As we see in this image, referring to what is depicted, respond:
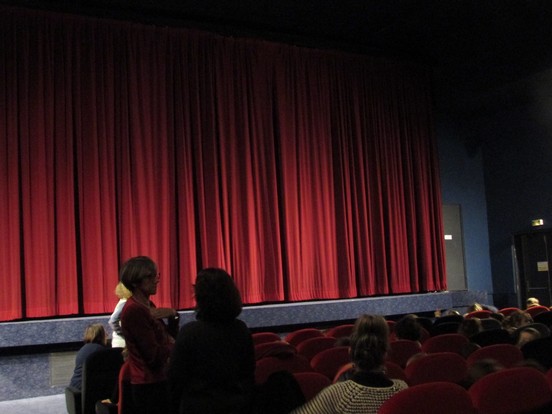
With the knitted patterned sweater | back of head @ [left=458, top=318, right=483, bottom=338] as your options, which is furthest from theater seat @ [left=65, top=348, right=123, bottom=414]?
back of head @ [left=458, top=318, right=483, bottom=338]

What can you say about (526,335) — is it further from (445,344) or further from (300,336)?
(300,336)

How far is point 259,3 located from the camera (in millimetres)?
9281

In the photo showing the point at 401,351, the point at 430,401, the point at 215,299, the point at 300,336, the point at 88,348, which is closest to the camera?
the point at 430,401

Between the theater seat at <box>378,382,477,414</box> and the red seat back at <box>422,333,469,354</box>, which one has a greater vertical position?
the theater seat at <box>378,382,477,414</box>

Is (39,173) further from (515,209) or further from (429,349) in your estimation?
(515,209)

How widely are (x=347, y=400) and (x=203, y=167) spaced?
23.4 feet

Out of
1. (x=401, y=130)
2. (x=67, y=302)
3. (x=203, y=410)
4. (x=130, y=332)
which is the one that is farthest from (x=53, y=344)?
(x=401, y=130)

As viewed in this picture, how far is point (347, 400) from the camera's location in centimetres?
252

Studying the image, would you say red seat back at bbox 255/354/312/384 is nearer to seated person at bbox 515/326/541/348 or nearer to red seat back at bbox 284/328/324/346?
seated person at bbox 515/326/541/348

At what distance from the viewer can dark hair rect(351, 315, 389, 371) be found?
269 centimetres

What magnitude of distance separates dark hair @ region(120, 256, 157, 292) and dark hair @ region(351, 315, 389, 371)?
3.24 ft

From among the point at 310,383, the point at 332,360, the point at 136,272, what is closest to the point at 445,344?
the point at 332,360

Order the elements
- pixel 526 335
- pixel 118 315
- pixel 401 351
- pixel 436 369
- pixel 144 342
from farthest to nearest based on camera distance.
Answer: pixel 118 315, pixel 526 335, pixel 401 351, pixel 436 369, pixel 144 342

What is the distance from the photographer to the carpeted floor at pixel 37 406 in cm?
656
